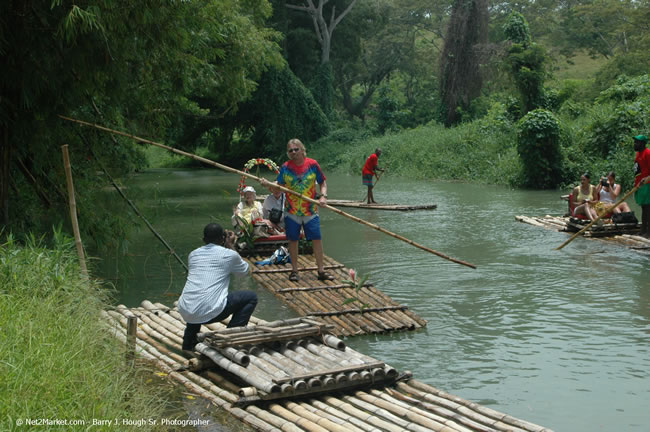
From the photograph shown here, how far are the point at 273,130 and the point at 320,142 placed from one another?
389 cm

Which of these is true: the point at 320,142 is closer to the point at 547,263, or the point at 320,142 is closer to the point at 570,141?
the point at 570,141

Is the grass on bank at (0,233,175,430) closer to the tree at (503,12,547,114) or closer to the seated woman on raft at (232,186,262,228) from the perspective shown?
the seated woman on raft at (232,186,262,228)

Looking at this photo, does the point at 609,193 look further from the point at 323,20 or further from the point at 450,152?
the point at 323,20

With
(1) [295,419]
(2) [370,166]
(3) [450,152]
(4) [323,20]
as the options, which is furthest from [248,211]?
(4) [323,20]

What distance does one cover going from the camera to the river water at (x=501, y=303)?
593 centimetres

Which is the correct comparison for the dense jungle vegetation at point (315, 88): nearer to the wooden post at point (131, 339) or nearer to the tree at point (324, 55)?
the tree at point (324, 55)

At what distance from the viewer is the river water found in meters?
5.93

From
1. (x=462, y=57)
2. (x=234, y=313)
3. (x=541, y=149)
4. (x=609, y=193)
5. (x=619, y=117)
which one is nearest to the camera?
(x=234, y=313)

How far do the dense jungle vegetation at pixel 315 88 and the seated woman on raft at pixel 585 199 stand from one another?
6.88 meters

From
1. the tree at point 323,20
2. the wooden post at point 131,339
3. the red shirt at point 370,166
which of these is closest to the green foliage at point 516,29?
the tree at point 323,20

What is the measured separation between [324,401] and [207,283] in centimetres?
147

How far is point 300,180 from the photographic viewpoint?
8.96 metres

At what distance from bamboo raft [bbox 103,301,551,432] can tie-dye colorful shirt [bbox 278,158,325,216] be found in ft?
8.67

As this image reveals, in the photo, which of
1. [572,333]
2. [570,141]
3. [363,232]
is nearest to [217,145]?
[570,141]
